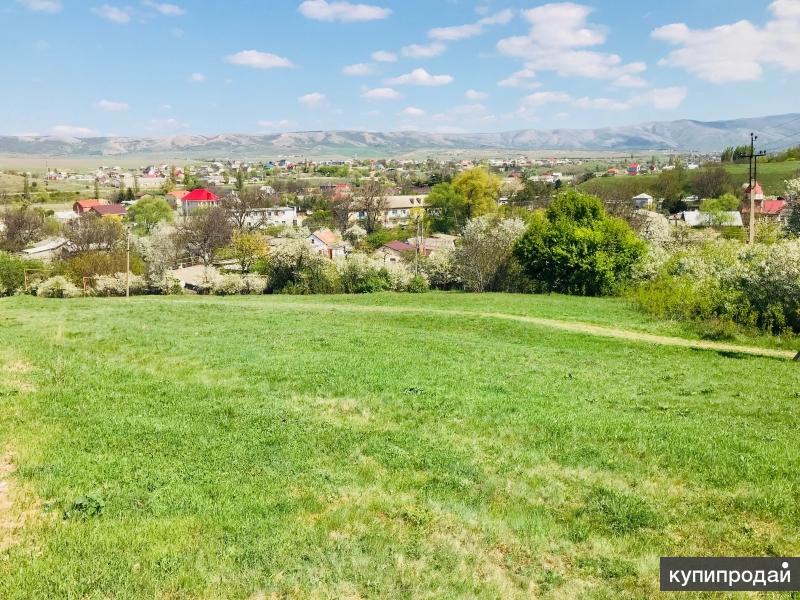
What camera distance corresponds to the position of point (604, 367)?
60.7ft

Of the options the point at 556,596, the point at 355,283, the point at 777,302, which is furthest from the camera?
the point at 355,283

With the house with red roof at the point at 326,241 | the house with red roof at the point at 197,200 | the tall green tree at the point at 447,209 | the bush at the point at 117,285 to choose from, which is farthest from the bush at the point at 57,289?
the house with red roof at the point at 197,200

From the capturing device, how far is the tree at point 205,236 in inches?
3106

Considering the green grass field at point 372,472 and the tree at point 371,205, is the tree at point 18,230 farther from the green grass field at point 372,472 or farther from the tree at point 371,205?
the green grass field at point 372,472

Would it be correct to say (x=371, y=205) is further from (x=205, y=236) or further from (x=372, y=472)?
(x=372, y=472)

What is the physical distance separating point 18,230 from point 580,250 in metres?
80.9

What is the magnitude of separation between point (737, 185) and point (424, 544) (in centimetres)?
13575

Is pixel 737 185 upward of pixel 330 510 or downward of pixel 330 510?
upward

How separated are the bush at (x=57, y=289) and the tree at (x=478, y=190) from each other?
213 feet

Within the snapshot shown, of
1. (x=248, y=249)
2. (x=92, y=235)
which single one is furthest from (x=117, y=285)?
(x=92, y=235)

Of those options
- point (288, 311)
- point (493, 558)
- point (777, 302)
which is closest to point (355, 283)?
point (288, 311)

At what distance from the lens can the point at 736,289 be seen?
96.3ft

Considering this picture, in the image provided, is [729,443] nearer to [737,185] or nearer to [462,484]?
[462,484]
